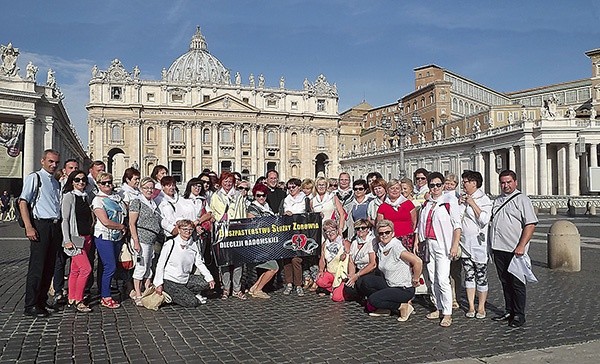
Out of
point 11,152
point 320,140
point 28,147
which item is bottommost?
point 11,152

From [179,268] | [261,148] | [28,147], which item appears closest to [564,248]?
[179,268]

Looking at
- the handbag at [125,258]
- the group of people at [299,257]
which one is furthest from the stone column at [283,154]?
the handbag at [125,258]

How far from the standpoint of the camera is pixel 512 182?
670 cm

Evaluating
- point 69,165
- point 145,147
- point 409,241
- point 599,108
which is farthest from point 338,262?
point 145,147

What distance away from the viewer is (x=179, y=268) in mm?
7758

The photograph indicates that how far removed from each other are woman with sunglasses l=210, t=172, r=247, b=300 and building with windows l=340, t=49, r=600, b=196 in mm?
19957

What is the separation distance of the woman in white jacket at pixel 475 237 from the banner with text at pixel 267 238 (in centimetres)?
290

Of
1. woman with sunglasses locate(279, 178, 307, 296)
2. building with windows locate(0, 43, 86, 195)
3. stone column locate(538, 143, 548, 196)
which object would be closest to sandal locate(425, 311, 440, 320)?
woman with sunglasses locate(279, 178, 307, 296)

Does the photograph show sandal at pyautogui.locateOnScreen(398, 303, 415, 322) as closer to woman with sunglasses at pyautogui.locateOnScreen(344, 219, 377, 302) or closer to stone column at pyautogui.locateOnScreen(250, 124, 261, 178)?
woman with sunglasses at pyautogui.locateOnScreen(344, 219, 377, 302)

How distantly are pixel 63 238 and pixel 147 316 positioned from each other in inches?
→ 63.1

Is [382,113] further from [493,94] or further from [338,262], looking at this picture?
[338,262]

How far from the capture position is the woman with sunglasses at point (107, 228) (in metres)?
7.54

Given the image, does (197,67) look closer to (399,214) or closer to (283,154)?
(283,154)

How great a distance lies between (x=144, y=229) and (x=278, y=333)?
2.89m
